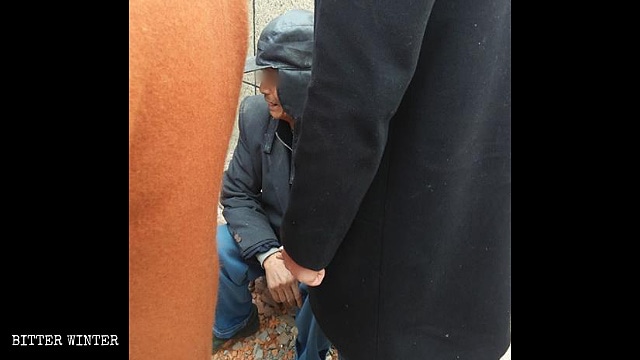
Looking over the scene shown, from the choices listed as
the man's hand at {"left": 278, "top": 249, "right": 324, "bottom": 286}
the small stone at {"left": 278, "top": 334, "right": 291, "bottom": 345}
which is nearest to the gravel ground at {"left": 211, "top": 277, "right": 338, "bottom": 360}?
the small stone at {"left": 278, "top": 334, "right": 291, "bottom": 345}

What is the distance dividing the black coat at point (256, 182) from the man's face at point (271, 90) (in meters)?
0.07

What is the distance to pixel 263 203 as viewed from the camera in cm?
202

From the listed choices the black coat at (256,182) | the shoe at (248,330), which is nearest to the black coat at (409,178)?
the black coat at (256,182)

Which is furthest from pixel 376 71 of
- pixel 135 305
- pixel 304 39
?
pixel 304 39

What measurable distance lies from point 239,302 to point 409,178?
1184 millimetres

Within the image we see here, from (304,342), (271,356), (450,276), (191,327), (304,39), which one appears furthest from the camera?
(271,356)

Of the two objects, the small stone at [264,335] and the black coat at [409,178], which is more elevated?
the black coat at [409,178]

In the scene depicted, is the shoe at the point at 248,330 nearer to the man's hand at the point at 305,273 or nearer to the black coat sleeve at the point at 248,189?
the black coat sleeve at the point at 248,189

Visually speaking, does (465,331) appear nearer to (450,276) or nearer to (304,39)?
(450,276)

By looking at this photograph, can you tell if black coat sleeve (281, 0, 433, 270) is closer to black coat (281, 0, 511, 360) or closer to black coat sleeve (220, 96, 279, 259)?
black coat (281, 0, 511, 360)

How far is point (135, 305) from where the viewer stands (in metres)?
0.57

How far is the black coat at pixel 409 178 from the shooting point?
0.93 meters

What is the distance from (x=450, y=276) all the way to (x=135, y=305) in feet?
2.45
